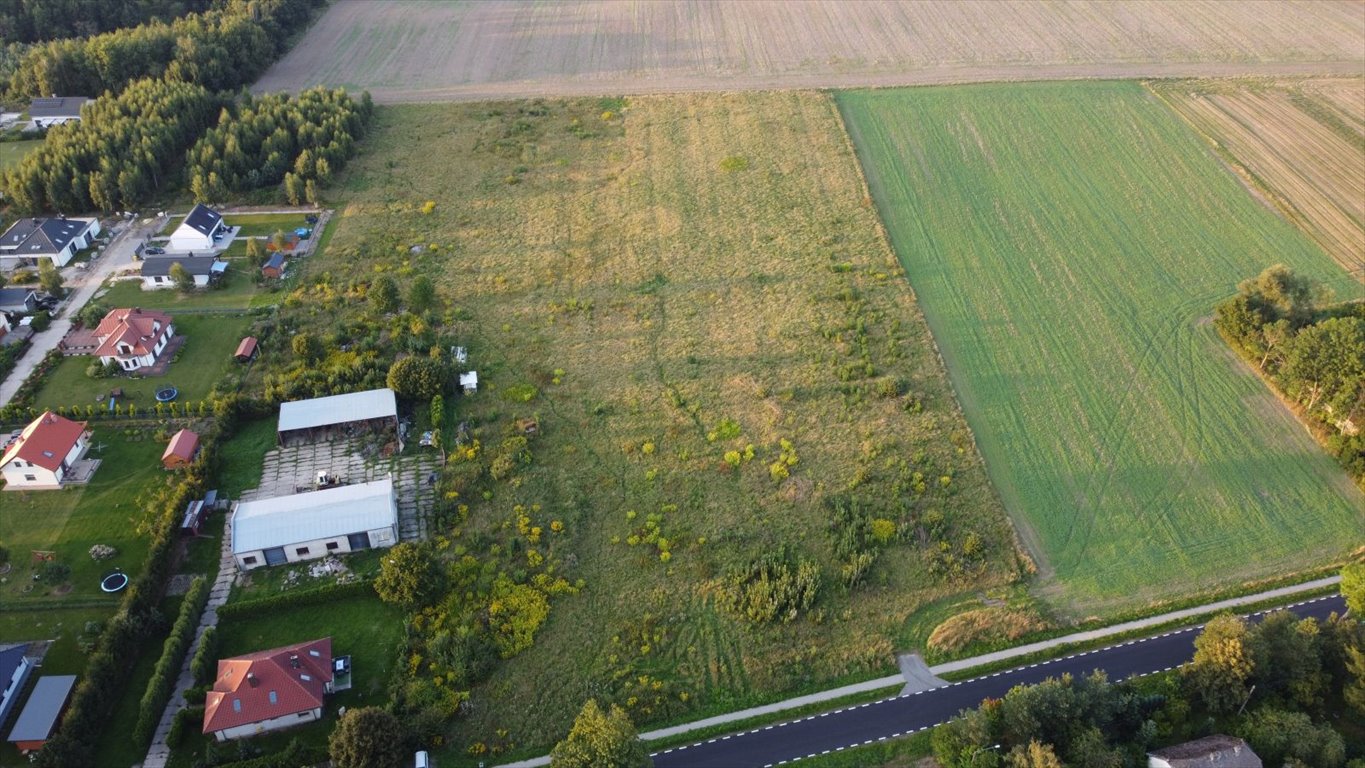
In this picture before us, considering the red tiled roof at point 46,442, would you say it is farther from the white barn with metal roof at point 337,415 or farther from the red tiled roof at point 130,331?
the white barn with metal roof at point 337,415

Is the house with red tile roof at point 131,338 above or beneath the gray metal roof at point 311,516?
above

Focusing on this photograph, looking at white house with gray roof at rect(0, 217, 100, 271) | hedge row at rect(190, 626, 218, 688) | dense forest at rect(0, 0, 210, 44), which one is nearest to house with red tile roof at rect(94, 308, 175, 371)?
white house with gray roof at rect(0, 217, 100, 271)

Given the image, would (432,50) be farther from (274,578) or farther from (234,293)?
(274,578)

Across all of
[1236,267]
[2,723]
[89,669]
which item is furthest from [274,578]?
[1236,267]

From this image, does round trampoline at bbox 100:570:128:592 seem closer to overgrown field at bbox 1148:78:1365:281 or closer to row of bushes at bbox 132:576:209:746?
row of bushes at bbox 132:576:209:746

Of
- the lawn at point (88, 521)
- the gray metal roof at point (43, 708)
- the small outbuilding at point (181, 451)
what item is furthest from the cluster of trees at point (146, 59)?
the gray metal roof at point (43, 708)
